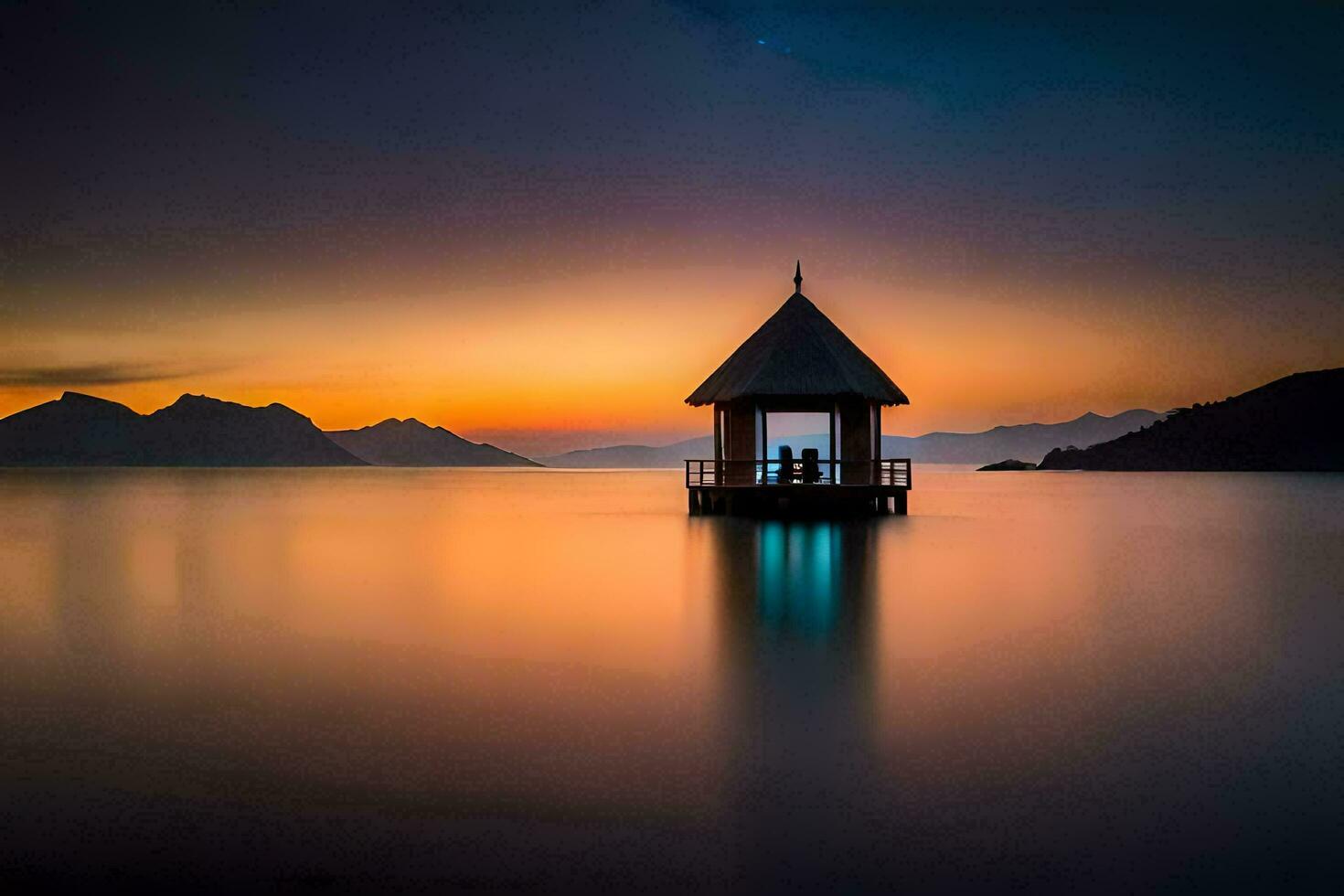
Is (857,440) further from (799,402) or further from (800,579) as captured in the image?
(800,579)

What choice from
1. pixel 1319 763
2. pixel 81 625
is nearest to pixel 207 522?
pixel 81 625

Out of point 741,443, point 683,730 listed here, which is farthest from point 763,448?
point 683,730

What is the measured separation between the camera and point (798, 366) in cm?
2762

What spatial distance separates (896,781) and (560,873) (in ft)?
7.44

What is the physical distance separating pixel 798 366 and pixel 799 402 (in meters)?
1.35

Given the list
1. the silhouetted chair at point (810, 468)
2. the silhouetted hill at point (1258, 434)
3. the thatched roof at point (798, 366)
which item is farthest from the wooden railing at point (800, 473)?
the silhouetted hill at point (1258, 434)

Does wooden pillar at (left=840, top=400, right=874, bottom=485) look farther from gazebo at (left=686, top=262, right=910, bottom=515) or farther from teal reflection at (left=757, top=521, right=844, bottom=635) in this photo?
teal reflection at (left=757, top=521, right=844, bottom=635)

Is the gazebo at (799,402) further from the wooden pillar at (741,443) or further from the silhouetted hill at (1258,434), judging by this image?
the silhouetted hill at (1258,434)

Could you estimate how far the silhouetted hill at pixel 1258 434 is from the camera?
15125 centimetres

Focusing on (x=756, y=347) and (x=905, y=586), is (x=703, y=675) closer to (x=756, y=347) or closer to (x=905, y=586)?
(x=905, y=586)

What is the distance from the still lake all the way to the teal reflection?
12 cm

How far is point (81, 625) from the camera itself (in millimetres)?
13867

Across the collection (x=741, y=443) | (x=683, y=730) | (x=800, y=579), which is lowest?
(x=683, y=730)

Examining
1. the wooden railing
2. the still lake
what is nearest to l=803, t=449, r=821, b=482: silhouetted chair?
the wooden railing
